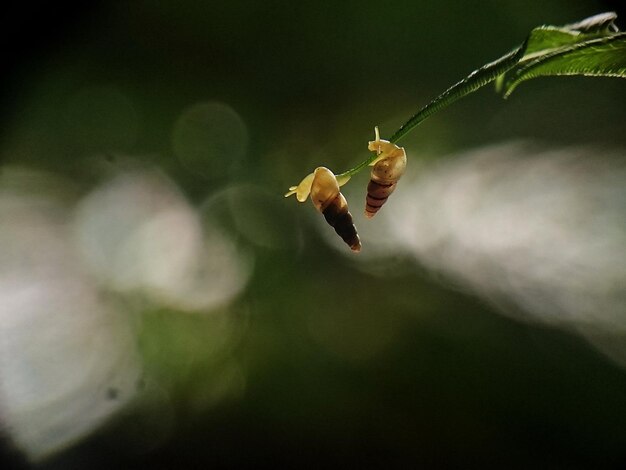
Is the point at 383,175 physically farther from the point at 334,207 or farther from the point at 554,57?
the point at 554,57

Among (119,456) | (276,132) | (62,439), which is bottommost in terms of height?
(119,456)

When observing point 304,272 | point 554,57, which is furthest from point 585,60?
point 304,272

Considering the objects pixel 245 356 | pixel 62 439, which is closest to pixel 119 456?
pixel 62 439

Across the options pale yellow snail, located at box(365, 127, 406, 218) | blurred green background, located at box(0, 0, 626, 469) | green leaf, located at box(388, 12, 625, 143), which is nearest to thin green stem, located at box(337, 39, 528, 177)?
green leaf, located at box(388, 12, 625, 143)

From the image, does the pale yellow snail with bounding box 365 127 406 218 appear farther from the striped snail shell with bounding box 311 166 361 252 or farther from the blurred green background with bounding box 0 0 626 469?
the blurred green background with bounding box 0 0 626 469

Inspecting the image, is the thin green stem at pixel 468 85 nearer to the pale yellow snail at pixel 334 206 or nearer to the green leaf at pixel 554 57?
the green leaf at pixel 554 57

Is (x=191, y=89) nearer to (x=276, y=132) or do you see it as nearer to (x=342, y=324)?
(x=276, y=132)
